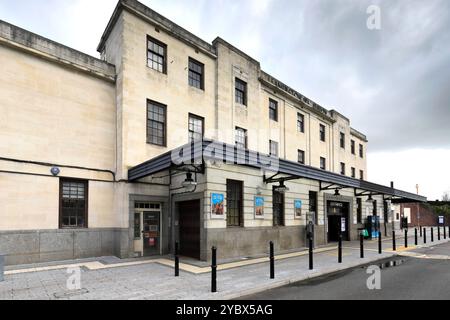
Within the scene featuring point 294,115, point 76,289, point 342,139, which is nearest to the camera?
point 76,289

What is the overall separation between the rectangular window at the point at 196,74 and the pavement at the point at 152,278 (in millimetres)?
Answer: 9080

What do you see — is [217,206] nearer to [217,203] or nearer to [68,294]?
[217,203]

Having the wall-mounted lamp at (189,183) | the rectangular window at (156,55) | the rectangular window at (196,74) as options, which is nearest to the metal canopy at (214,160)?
the wall-mounted lamp at (189,183)

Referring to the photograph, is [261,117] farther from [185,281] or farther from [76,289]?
[76,289]

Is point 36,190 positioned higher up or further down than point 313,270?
higher up

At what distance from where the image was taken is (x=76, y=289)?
8.26 metres

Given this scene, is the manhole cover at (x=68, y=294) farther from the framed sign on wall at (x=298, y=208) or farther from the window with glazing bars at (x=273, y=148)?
the window with glazing bars at (x=273, y=148)

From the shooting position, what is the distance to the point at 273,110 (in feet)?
73.3

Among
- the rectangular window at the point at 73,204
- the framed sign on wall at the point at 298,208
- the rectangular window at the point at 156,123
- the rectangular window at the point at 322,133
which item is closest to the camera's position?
the rectangular window at the point at 73,204

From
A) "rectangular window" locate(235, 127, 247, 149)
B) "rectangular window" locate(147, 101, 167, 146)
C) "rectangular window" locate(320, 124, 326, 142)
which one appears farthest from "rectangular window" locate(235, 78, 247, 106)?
"rectangular window" locate(320, 124, 326, 142)

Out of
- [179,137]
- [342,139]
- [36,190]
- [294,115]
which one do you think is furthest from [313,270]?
[342,139]

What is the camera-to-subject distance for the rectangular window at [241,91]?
63.8ft

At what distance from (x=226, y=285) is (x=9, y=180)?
884 centimetres

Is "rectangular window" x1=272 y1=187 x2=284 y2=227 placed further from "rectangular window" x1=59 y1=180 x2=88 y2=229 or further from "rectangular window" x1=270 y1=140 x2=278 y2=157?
"rectangular window" x1=59 y1=180 x2=88 y2=229
